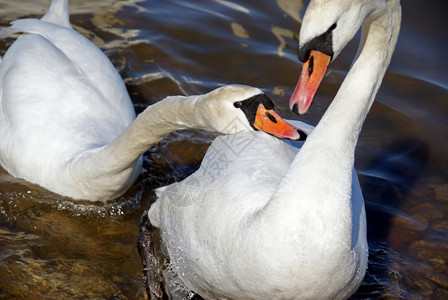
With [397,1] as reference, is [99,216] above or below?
below

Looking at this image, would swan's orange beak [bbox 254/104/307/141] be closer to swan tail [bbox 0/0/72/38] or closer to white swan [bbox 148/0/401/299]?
white swan [bbox 148/0/401/299]

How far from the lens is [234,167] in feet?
14.5

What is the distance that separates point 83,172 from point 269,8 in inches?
190

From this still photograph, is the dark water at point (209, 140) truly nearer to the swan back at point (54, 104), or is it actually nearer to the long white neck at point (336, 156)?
the swan back at point (54, 104)

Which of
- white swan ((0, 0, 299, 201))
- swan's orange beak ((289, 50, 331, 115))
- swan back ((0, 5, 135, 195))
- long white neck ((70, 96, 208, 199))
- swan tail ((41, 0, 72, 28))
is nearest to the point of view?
swan's orange beak ((289, 50, 331, 115))

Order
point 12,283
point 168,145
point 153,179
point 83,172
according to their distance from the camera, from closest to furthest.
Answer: point 12,283, point 83,172, point 153,179, point 168,145

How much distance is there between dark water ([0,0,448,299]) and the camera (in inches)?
204

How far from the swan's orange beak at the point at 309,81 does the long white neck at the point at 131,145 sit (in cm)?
90

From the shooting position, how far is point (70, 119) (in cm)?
591

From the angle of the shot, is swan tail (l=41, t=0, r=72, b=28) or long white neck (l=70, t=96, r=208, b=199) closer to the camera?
long white neck (l=70, t=96, r=208, b=199)

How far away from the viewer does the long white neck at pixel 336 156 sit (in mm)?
3604

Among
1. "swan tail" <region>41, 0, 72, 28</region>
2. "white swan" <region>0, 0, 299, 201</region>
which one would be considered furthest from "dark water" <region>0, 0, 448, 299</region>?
"swan tail" <region>41, 0, 72, 28</region>

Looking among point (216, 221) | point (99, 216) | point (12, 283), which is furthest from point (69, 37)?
point (216, 221)

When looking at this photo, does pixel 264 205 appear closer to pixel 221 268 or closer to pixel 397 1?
pixel 221 268
